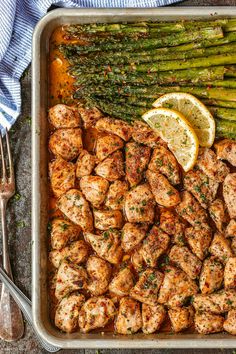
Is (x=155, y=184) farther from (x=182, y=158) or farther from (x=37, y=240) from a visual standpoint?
(x=37, y=240)

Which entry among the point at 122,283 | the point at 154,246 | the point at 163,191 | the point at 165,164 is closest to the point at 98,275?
the point at 122,283

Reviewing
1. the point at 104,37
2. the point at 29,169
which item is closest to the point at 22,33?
the point at 104,37

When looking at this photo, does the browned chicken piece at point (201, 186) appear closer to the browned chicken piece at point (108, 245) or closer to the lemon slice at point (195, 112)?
the lemon slice at point (195, 112)

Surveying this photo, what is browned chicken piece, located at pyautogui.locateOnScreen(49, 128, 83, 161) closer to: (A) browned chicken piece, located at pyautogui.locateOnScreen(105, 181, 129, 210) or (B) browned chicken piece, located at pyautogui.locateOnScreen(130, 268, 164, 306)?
(A) browned chicken piece, located at pyautogui.locateOnScreen(105, 181, 129, 210)

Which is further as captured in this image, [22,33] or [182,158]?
[22,33]

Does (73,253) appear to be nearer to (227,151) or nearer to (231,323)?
(231,323)

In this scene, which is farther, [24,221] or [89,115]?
[24,221]

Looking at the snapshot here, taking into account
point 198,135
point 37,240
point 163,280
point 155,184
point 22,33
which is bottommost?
point 163,280
